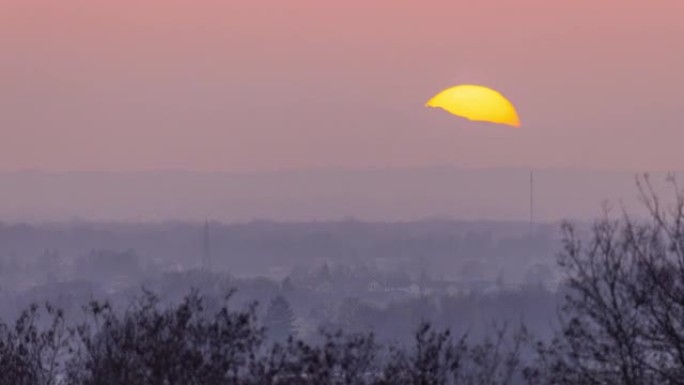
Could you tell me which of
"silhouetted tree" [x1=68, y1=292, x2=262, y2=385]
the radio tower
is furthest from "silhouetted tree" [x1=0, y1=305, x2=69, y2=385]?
the radio tower

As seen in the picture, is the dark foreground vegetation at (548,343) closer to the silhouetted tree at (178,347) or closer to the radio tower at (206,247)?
the silhouetted tree at (178,347)

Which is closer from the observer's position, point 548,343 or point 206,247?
point 548,343

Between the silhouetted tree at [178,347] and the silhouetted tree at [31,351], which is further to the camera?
the silhouetted tree at [31,351]

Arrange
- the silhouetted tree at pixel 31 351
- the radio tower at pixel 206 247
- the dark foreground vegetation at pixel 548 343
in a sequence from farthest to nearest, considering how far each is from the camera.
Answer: the radio tower at pixel 206 247, the silhouetted tree at pixel 31 351, the dark foreground vegetation at pixel 548 343

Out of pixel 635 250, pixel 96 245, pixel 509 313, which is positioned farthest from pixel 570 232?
pixel 96 245

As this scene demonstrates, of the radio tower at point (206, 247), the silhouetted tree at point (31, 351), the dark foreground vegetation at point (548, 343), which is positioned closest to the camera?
the dark foreground vegetation at point (548, 343)

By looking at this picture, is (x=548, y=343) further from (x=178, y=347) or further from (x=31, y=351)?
(x=31, y=351)

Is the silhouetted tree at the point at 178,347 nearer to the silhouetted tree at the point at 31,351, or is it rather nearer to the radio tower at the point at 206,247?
the silhouetted tree at the point at 31,351

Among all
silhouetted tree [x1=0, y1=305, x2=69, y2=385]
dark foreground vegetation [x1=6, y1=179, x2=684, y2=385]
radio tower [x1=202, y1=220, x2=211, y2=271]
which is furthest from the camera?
radio tower [x1=202, y1=220, x2=211, y2=271]

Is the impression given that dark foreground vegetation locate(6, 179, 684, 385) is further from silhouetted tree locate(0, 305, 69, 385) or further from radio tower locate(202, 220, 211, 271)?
radio tower locate(202, 220, 211, 271)

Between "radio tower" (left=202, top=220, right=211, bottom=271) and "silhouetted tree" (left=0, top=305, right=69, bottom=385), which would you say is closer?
"silhouetted tree" (left=0, top=305, right=69, bottom=385)

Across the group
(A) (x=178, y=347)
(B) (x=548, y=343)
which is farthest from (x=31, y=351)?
(B) (x=548, y=343)

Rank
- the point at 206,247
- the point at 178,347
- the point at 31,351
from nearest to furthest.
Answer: the point at 178,347
the point at 31,351
the point at 206,247

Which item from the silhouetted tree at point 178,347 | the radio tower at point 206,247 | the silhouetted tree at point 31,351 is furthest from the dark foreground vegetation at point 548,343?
the radio tower at point 206,247
